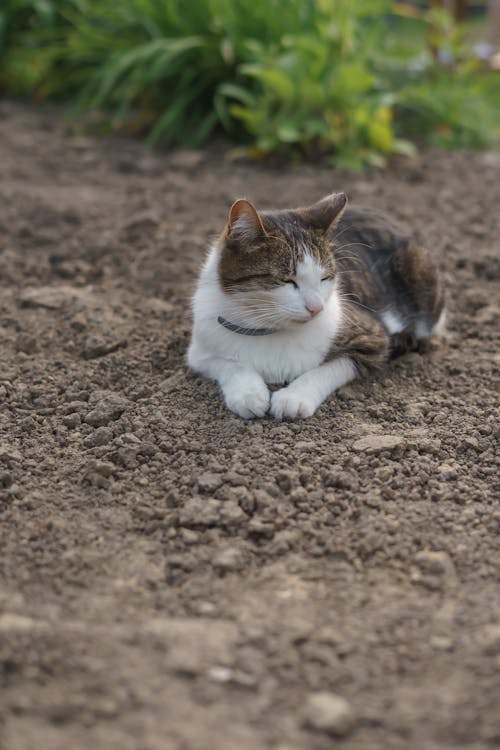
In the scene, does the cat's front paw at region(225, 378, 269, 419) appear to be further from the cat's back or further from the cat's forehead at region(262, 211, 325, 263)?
the cat's back

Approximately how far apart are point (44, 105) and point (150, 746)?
6.35m

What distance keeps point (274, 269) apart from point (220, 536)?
1.02 m

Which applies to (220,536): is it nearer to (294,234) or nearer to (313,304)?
(313,304)

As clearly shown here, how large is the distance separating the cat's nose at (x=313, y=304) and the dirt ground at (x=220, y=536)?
439 millimetres

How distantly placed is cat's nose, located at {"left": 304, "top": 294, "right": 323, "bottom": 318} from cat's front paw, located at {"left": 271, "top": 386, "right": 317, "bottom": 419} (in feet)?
1.10

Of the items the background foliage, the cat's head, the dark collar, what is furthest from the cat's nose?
the background foliage

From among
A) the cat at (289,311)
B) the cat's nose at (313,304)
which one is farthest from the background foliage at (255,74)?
the cat's nose at (313,304)

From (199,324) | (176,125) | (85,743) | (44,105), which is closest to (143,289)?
(199,324)

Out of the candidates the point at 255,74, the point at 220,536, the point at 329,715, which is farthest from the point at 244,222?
the point at 255,74

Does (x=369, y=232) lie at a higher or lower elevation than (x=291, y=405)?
higher

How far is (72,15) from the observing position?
23.7 ft

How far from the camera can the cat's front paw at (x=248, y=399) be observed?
3281mm

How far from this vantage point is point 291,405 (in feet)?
10.8

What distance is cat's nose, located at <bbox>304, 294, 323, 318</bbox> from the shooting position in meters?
3.17
